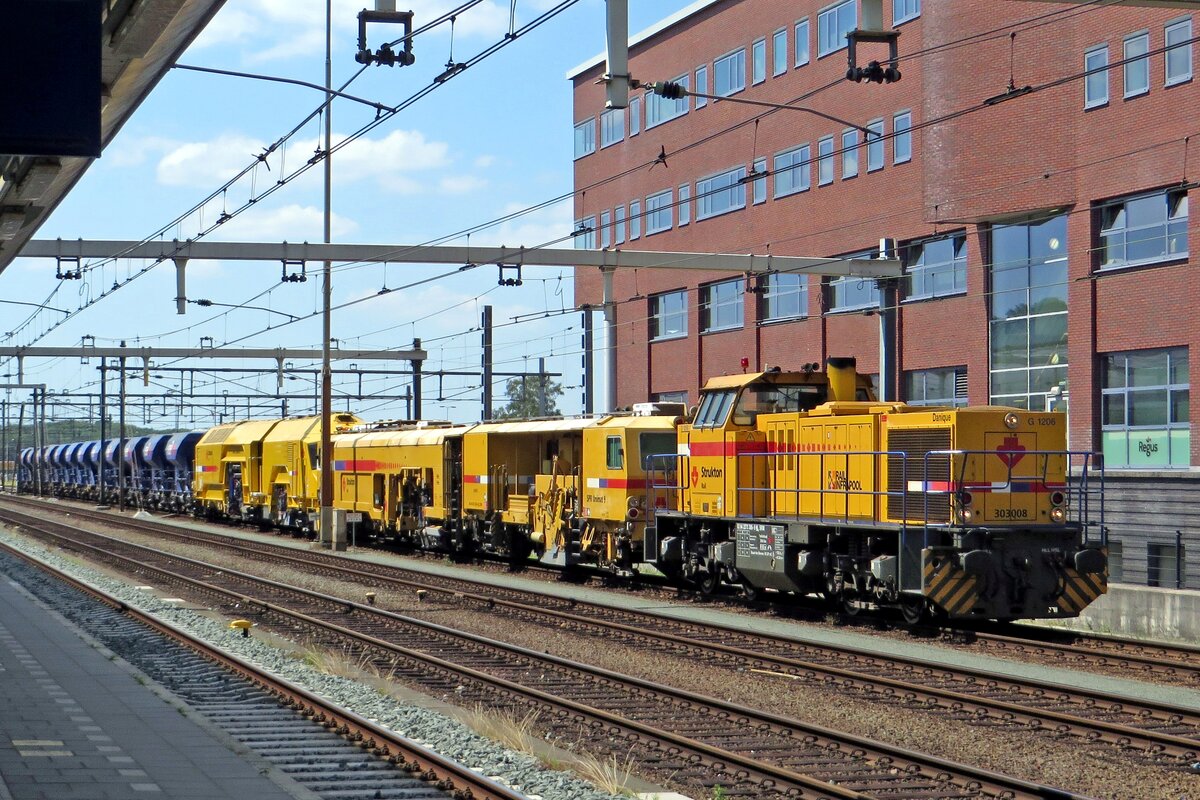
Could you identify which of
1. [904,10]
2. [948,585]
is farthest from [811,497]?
[904,10]

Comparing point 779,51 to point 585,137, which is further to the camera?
point 585,137

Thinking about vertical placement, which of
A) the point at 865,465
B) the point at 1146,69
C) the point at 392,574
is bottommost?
the point at 392,574

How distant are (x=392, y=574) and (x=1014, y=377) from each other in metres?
16.9

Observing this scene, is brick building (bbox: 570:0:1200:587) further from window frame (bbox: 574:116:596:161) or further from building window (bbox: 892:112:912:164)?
window frame (bbox: 574:116:596:161)

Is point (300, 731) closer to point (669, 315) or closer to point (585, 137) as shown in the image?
point (669, 315)

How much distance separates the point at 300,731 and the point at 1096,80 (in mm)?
26890

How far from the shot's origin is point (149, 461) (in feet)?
207

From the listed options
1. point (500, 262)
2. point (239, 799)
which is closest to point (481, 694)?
point (239, 799)

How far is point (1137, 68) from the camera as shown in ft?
102

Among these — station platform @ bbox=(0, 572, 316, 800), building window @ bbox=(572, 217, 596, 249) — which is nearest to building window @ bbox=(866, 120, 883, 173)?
building window @ bbox=(572, 217, 596, 249)

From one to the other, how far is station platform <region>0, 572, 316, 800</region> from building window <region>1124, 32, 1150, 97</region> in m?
25.6

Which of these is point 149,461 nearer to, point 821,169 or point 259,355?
point 259,355

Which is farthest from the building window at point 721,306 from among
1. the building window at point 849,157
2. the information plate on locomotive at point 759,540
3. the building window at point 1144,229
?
the information plate on locomotive at point 759,540

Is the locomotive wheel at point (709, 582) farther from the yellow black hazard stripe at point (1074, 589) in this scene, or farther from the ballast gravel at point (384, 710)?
the ballast gravel at point (384, 710)
